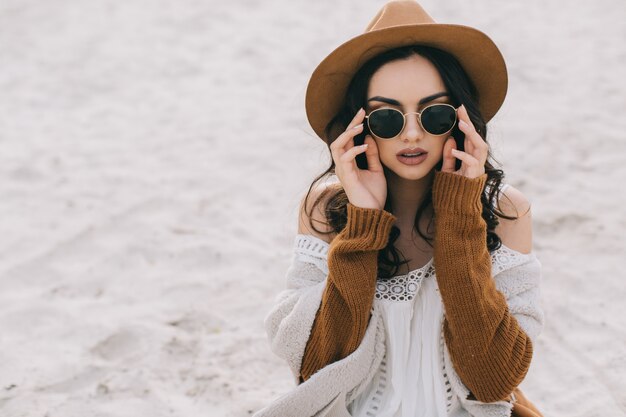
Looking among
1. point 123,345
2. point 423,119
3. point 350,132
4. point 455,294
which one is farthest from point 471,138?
point 123,345

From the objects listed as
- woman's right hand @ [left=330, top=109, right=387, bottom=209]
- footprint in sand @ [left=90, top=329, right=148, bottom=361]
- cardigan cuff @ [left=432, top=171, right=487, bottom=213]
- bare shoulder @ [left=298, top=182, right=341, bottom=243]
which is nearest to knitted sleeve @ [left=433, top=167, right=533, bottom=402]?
cardigan cuff @ [left=432, top=171, right=487, bottom=213]

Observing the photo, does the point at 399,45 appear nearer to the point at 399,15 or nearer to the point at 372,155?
the point at 399,15

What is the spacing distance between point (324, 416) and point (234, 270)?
186 centimetres

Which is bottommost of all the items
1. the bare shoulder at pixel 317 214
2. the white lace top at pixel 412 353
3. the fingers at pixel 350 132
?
the white lace top at pixel 412 353

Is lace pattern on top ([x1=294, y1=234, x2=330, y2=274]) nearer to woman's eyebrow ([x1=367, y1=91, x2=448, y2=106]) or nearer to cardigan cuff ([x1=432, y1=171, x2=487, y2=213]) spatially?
cardigan cuff ([x1=432, y1=171, x2=487, y2=213])

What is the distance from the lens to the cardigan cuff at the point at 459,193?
2.33m

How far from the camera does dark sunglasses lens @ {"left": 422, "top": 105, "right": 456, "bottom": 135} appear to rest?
230cm

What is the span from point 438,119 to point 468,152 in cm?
17

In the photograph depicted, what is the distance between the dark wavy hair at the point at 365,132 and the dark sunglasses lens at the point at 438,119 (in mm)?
108

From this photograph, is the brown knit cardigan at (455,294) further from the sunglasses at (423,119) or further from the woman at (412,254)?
the sunglasses at (423,119)


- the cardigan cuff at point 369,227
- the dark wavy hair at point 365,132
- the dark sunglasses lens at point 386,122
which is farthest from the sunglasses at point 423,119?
the cardigan cuff at point 369,227

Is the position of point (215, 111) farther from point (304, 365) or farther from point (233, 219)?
point (304, 365)

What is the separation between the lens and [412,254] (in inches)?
104

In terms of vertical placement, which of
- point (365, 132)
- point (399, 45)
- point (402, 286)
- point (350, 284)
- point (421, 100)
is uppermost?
point (399, 45)
